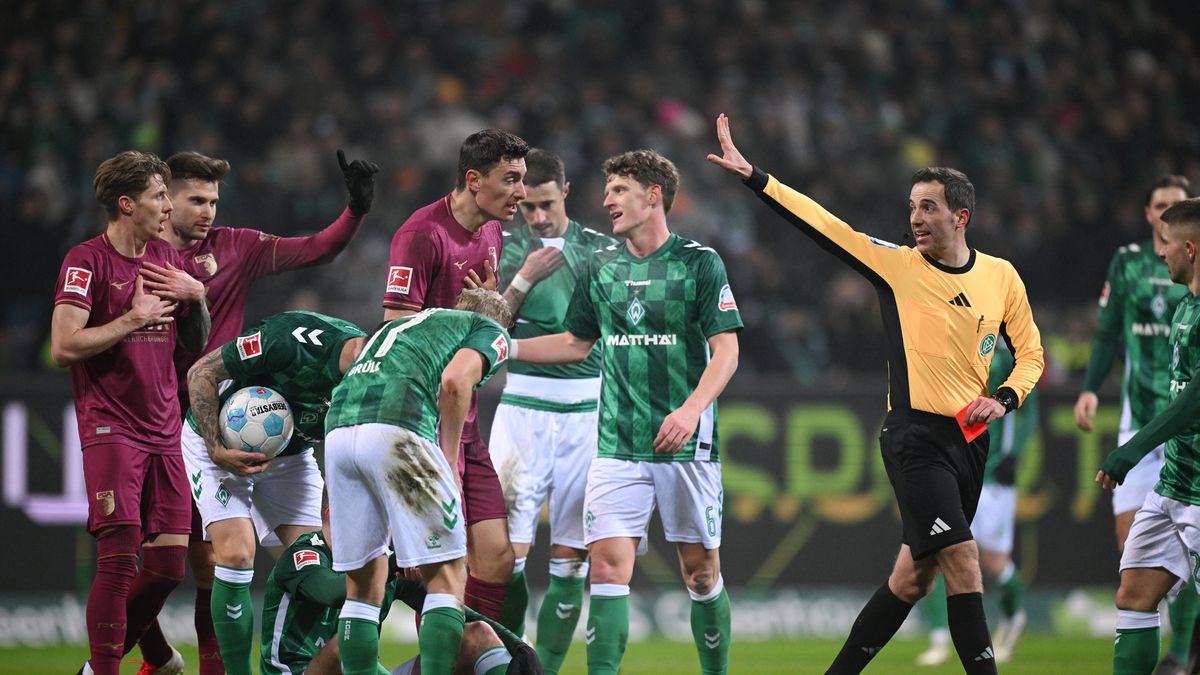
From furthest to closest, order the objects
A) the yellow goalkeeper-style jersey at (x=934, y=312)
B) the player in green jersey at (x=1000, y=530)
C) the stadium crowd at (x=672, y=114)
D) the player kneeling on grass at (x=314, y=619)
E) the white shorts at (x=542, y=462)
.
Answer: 1. the stadium crowd at (x=672, y=114)
2. the player in green jersey at (x=1000, y=530)
3. the white shorts at (x=542, y=462)
4. the yellow goalkeeper-style jersey at (x=934, y=312)
5. the player kneeling on grass at (x=314, y=619)

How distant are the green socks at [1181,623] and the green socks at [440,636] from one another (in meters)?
4.44

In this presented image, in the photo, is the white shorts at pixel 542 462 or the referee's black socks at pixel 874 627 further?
the white shorts at pixel 542 462

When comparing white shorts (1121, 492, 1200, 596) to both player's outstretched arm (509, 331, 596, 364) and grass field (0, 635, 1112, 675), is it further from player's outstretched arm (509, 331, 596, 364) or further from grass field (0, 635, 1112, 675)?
grass field (0, 635, 1112, 675)

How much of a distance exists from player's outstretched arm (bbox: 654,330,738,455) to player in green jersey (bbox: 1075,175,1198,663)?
2803 mm

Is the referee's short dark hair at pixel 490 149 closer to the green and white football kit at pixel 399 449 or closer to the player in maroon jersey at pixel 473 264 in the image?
the player in maroon jersey at pixel 473 264

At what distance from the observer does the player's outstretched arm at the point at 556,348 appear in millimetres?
6742

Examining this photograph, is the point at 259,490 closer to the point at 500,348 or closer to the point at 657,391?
the point at 500,348

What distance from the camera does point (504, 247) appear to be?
26.2ft

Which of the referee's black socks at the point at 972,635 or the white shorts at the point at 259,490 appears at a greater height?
the white shorts at the point at 259,490

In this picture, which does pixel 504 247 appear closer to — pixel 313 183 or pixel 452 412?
pixel 452 412

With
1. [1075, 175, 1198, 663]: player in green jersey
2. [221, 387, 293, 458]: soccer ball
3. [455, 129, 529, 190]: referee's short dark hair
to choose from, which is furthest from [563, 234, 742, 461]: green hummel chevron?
[1075, 175, 1198, 663]: player in green jersey

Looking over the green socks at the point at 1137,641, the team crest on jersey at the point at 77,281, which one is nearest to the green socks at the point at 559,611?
the green socks at the point at 1137,641

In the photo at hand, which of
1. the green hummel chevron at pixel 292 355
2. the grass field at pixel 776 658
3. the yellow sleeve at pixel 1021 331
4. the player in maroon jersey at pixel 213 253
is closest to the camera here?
the green hummel chevron at pixel 292 355

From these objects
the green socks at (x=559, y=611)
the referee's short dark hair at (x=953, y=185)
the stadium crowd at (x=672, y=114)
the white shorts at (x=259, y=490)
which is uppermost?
the stadium crowd at (x=672, y=114)
